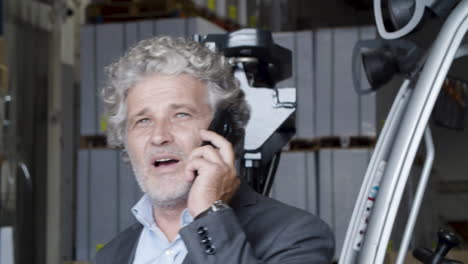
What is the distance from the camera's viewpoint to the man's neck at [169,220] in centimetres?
253

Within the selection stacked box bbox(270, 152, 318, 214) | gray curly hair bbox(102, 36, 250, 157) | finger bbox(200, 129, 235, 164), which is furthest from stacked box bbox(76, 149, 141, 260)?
finger bbox(200, 129, 235, 164)

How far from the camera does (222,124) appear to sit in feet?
8.25

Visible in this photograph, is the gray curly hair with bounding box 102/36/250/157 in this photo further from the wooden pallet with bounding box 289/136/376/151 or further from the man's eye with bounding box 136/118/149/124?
the wooden pallet with bounding box 289/136/376/151

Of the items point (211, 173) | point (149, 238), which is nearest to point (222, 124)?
point (211, 173)

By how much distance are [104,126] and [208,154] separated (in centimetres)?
369

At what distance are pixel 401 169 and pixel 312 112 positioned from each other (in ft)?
11.2

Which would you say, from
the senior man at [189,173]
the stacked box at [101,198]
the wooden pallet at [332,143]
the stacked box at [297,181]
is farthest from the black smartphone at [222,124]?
the wooden pallet at [332,143]

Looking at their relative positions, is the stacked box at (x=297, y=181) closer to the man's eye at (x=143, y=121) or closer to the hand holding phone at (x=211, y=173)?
the man's eye at (x=143, y=121)

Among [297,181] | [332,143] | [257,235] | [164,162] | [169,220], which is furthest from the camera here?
[332,143]

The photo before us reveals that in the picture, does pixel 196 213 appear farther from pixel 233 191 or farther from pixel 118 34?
pixel 118 34

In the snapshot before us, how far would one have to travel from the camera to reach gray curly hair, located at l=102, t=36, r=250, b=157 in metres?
2.49

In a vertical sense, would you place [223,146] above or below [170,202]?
above

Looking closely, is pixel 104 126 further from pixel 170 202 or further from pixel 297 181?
pixel 170 202

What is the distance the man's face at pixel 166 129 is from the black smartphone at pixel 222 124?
0.08 feet
